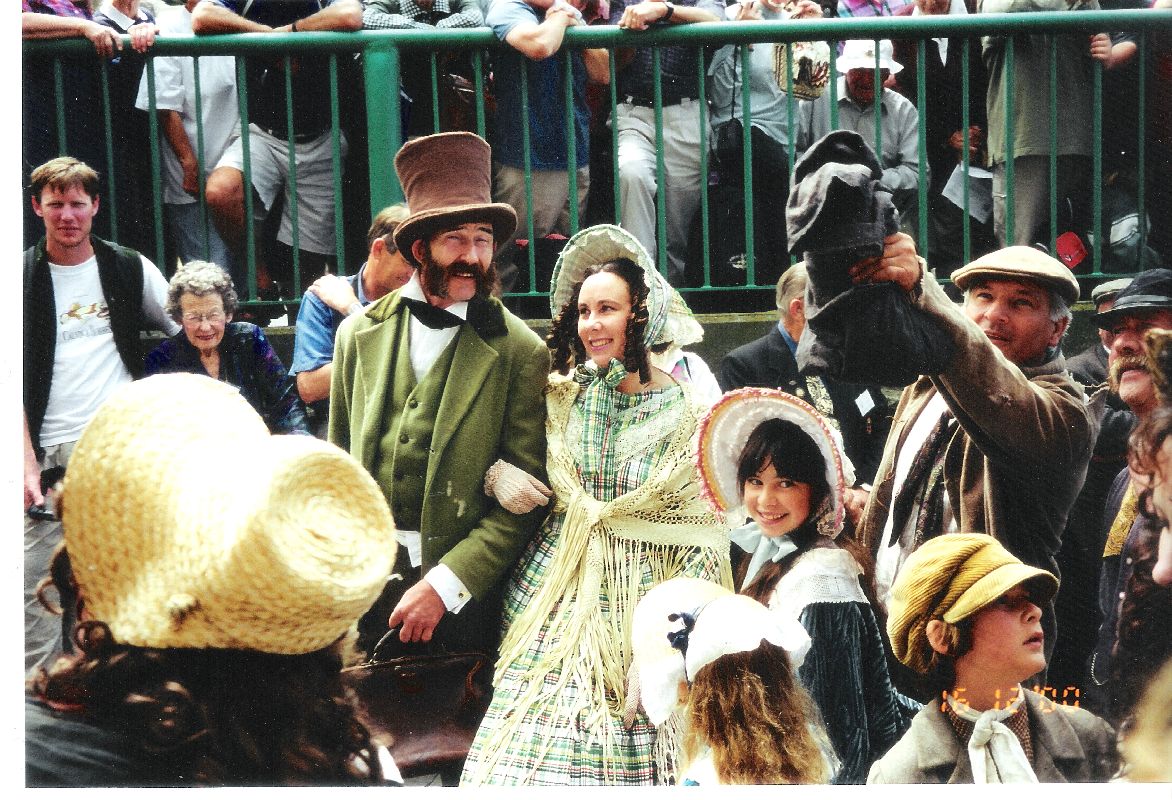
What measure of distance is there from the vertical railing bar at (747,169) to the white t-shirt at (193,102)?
155 centimetres

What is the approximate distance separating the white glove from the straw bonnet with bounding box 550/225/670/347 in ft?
1.49

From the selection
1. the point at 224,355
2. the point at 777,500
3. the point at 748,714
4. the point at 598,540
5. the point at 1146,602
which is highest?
the point at 224,355

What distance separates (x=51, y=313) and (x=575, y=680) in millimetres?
1800

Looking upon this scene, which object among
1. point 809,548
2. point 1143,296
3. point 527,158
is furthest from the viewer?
point 527,158

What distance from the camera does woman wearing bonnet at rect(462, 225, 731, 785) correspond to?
380cm

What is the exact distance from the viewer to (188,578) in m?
2.33

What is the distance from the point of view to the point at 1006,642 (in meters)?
3.56

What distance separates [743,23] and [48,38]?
6.74 feet

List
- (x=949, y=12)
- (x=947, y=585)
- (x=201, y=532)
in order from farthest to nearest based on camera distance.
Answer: (x=949, y=12), (x=947, y=585), (x=201, y=532)

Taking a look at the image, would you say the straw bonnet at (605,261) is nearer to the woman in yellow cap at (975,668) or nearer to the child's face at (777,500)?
the child's face at (777,500)
